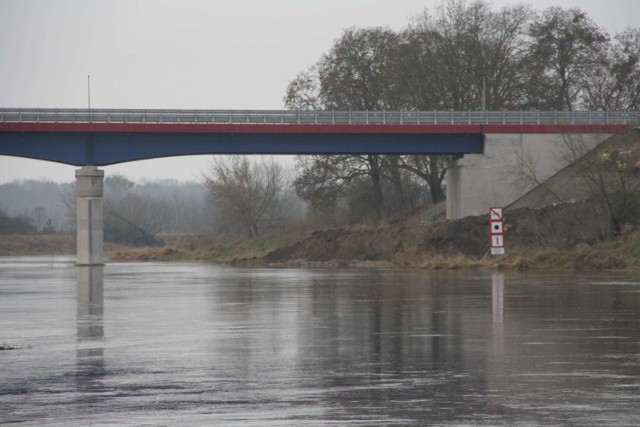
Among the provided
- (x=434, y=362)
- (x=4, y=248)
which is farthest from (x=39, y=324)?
(x=4, y=248)

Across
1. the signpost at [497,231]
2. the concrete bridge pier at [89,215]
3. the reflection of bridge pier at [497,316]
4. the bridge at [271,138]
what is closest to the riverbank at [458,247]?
the signpost at [497,231]

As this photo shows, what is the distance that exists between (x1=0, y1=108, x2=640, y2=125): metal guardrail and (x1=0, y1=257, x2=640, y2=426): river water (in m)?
48.2

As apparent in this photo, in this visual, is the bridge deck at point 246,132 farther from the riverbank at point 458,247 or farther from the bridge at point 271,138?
the riverbank at point 458,247

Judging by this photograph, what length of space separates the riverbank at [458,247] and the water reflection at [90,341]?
76.3 feet

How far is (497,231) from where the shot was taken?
52.8 metres

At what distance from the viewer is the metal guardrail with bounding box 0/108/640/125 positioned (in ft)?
243

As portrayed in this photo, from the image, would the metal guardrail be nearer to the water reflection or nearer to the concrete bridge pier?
the concrete bridge pier

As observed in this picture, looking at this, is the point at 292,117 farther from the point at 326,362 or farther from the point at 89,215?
the point at 326,362

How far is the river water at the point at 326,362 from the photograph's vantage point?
33.9ft

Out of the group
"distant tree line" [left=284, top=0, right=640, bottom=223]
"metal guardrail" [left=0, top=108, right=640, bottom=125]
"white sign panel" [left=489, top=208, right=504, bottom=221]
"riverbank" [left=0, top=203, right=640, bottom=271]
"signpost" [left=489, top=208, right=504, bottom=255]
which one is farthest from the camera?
"distant tree line" [left=284, top=0, right=640, bottom=223]

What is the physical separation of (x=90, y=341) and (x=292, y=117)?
5813 centimetres

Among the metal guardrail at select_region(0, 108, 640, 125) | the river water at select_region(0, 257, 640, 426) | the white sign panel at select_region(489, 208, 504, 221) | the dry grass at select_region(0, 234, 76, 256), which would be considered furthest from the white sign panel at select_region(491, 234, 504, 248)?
the dry grass at select_region(0, 234, 76, 256)

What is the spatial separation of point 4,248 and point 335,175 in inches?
2491

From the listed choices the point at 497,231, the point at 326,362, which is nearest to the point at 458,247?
the point at 497,231
